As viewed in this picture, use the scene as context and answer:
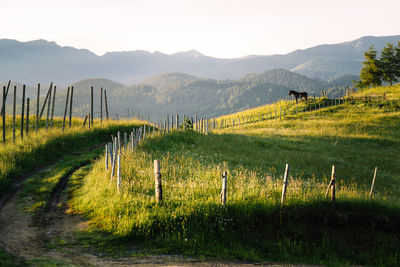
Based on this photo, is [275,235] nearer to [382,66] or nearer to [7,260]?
[7,260]

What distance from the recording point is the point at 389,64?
81875mm

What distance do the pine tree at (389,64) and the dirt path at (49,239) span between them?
86778 millimetres

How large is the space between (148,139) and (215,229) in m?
19.2

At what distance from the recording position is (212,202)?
43.1 feet

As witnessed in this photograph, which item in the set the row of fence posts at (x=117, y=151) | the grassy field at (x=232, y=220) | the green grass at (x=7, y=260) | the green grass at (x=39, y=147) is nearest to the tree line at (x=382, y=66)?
the green grass at (x=39, y=147)

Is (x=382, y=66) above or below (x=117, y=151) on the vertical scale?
above

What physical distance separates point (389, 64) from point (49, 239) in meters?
92.5

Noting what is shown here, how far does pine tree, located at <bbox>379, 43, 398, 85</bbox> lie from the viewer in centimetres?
8050

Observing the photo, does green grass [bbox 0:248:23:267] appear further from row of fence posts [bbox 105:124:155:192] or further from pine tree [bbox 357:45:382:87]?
pine tree [bbox 357:45:382:87]

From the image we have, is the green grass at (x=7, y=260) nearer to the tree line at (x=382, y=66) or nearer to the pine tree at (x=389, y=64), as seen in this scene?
the tree line at (x=382, y=66)

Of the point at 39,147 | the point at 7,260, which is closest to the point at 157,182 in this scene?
the point at 7,260

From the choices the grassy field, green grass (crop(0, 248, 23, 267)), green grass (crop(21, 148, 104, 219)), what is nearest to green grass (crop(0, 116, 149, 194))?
green grass (crop(21, 148, 104, 219))

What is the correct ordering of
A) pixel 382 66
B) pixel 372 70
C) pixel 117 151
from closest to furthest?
pixel 117 151 < pixel 382 66 < pixel 372 70

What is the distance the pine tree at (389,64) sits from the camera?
80.5 m
